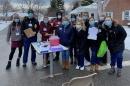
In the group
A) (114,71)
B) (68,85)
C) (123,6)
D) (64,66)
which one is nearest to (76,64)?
(64,66)

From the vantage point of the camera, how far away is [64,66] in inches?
484

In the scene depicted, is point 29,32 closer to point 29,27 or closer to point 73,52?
point 29,27

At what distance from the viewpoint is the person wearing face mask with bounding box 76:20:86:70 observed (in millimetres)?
11562

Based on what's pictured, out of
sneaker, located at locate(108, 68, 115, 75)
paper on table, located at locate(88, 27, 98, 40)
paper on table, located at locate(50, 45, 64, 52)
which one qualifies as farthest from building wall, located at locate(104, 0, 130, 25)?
paper on table, located at locate(50, 45, 64, 52)

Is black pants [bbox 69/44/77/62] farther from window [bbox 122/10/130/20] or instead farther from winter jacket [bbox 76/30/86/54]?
window [bbox 122/10/130/20]

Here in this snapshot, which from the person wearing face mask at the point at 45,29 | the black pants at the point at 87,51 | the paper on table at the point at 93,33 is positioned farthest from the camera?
the person wearing face mask at the point at 45,29

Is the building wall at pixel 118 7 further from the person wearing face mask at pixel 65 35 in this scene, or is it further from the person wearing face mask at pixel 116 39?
the person wearing face mask at pixel 116 39

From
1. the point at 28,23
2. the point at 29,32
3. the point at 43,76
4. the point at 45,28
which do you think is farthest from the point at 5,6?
the point at 43,76

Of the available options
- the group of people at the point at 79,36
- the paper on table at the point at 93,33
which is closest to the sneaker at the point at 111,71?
the group of people at the point at 79,36

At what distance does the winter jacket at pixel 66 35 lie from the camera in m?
11.9

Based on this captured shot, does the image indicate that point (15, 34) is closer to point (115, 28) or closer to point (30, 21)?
point (30, 21)

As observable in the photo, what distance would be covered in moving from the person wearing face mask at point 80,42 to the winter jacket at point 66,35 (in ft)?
0.90

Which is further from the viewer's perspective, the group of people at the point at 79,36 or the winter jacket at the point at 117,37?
the group of people at the point at 79,36

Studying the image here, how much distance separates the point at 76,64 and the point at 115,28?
8.80 ft
